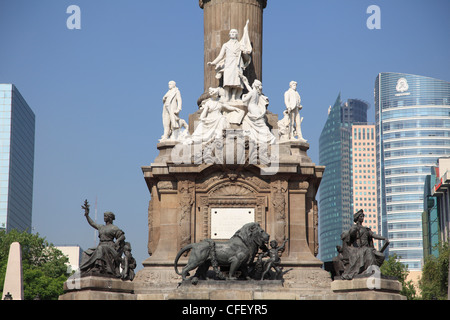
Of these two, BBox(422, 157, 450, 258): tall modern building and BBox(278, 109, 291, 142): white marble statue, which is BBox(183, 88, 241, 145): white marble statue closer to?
BBox(278, 109, 291, 142): white marble statue

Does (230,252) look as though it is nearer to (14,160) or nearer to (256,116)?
(256,116)

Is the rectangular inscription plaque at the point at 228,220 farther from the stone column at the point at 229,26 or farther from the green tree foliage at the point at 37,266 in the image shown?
the green tree foliage at the point at 37,266

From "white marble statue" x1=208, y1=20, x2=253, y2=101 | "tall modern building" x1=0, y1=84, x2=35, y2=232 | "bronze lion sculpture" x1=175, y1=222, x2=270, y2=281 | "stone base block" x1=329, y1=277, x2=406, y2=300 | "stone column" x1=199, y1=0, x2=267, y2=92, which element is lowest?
"stone base block" x1=329, y1=277, x2=406, y2=300

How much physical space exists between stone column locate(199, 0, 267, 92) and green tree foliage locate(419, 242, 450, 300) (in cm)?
3246

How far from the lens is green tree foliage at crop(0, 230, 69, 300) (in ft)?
243

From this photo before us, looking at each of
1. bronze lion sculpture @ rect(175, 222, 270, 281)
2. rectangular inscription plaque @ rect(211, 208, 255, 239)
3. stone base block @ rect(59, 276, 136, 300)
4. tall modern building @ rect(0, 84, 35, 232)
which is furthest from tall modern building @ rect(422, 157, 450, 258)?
tall modern building @ rect(0, 84, 35, 232)

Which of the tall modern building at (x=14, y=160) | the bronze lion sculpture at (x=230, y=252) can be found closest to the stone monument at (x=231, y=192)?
the bronze lion sculpture at (x=230, y=252)

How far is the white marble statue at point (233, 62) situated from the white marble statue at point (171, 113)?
2.10m

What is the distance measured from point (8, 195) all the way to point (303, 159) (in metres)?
136

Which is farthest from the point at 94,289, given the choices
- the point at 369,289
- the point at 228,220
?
the point at 369,289

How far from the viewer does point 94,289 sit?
3528cm
